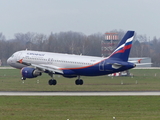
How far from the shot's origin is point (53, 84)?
61094 millimetres

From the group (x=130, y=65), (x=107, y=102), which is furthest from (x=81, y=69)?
(x=107, y=102)

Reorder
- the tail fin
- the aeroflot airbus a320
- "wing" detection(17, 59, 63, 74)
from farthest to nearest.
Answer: "wing" detection(17, 59, 63, 74), the aeroflot airbus a320, the tail fin

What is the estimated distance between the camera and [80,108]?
113ft

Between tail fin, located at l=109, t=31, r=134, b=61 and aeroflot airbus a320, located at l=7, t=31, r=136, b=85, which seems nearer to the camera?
tail fin, located at l=109, t=31, r=134, b=61

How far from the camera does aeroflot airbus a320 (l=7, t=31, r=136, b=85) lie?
5662cm

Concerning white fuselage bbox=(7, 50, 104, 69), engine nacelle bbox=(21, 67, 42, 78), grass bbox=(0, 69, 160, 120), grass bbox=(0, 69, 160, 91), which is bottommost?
grass bbox=(0, 69, 160, 120)

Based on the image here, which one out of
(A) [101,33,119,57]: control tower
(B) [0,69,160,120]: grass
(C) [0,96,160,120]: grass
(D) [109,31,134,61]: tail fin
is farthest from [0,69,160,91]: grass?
(A) [101,33,119,57]: control tower

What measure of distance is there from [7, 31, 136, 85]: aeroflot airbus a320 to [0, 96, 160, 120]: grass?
15168mm

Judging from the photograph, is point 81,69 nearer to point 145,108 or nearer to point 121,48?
point 121,48

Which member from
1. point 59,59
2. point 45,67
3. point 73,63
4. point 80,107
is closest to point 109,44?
point 59,59

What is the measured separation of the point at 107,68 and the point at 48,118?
29.2 m

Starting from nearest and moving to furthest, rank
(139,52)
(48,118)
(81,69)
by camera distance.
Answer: (48,118), (81,69), (139,52)

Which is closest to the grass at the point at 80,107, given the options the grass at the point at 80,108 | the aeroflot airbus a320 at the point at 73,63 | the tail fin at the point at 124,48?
the grass at the point at 80,108

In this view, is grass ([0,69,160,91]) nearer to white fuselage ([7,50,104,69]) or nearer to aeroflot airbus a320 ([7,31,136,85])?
aeroflot airbus a320 ([7,31,136,85])
